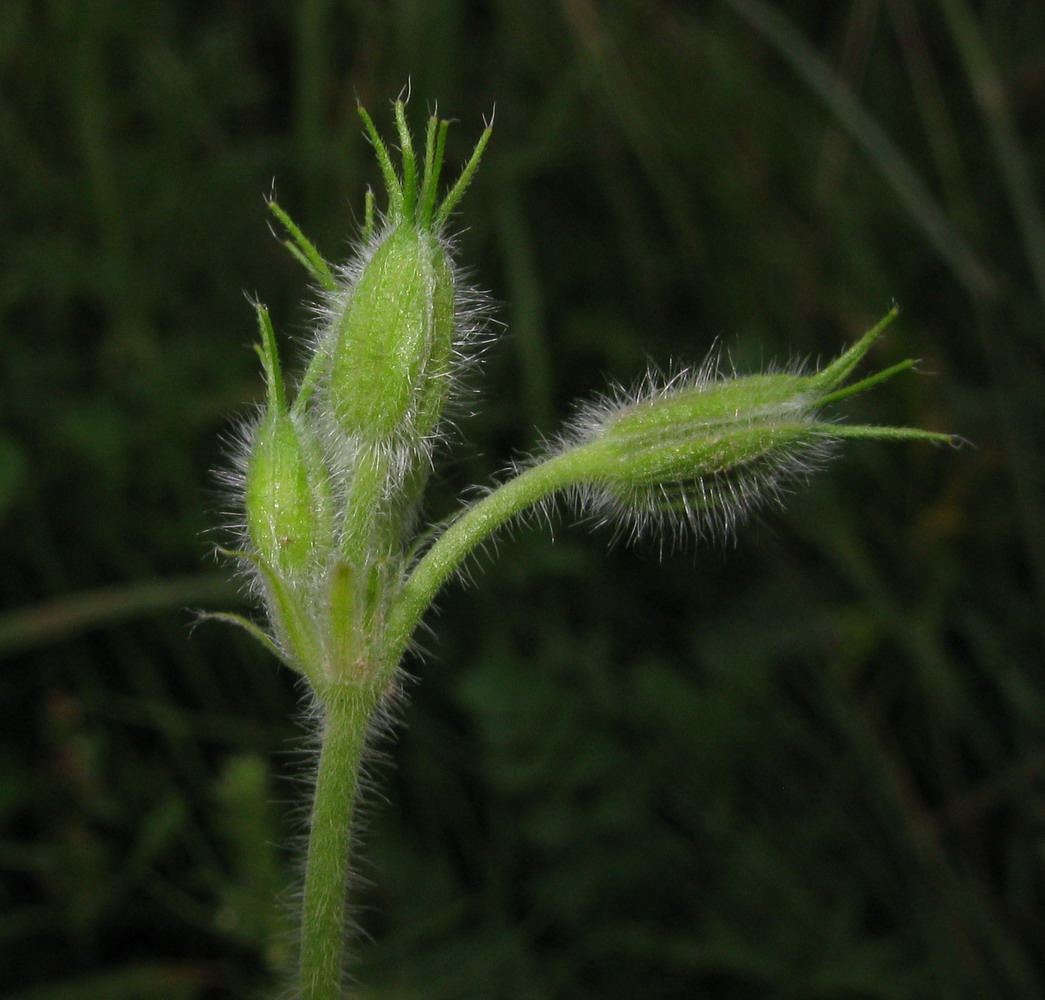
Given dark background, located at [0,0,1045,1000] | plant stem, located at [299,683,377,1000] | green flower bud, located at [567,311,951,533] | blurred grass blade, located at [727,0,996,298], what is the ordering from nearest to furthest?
plant stem, located at [299,683,377,1000], green flower bud, located at [567,311,951,533], dark background, located at [0,0,1045,1000], blurred grass blade, located at [727,0,996,298]

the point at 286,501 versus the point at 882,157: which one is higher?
the point at 882,157

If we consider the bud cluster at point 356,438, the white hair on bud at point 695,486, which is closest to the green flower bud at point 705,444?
the white hair on bud at point 695,486

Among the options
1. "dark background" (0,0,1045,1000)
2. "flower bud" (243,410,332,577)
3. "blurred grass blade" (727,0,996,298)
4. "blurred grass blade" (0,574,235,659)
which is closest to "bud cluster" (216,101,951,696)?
"flower bud" (243,410,332,577)

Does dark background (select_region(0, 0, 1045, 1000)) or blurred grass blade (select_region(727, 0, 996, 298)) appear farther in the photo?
blurred grass blade (select_region(727, 0, 996, 298))

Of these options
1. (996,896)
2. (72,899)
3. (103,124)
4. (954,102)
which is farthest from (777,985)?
(954,102)

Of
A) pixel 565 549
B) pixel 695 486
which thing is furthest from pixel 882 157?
pixel 695 486

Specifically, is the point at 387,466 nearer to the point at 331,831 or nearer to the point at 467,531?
the point at 467,531

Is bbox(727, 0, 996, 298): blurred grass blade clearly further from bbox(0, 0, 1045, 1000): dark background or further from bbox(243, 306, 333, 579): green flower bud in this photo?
bbox(243, 306, 333, 579): green flower bud
